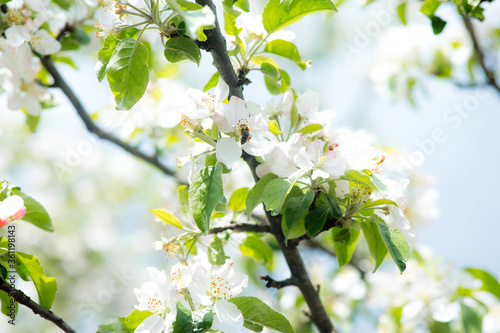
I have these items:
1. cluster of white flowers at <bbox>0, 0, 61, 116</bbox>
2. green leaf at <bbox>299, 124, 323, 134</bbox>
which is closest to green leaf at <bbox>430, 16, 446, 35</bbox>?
green leaf at <bbox>299, 124, 323, 134</bbox>

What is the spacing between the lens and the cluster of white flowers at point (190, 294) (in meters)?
0.95

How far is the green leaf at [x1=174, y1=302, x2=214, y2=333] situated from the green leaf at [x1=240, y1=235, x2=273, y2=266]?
355mm

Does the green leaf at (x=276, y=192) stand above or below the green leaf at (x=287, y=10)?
below

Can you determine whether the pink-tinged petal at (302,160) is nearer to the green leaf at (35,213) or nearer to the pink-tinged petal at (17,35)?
the green leaf at (35,213)

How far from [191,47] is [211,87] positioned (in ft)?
0.61

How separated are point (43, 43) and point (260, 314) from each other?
1037mm

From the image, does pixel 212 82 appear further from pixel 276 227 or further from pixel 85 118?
pixel 85 118

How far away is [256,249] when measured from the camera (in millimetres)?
1262

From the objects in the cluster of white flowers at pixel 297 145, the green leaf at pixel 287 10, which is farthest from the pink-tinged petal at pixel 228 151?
the green leaf at pixel 287 10

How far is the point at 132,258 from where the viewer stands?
4.33m

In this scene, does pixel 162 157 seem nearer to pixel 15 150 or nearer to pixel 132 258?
pixel 132 258

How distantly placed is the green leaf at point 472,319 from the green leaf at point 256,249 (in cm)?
84

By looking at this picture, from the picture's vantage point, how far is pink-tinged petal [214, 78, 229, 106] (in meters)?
1.00

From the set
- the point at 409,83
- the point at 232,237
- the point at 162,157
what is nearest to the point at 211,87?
the point at 232,237
